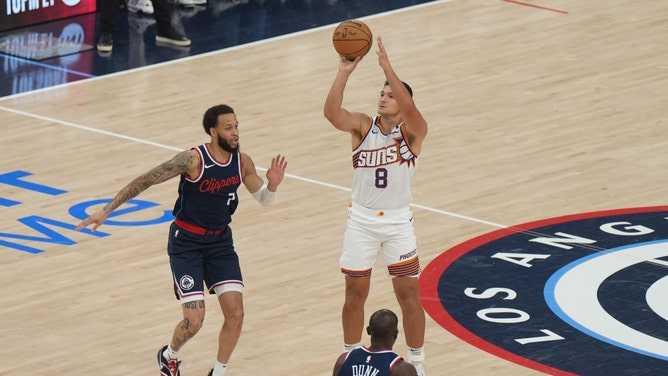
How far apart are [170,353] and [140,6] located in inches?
503

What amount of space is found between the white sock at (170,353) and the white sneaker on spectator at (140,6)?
12.7m

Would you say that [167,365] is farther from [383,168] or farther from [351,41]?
[351,41]

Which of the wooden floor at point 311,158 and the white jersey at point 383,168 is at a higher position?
the white jersey at point 383,168

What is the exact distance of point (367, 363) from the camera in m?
8.15

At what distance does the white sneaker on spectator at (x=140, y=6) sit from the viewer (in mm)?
22797

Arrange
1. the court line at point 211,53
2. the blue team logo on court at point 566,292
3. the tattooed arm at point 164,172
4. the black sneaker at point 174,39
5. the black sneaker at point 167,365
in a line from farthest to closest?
the black sneaker at point 174,39, the court line at point 211,53, the blue team logo on court at point 566,292, the black sneaker at point 167,365, the tattooed arm at point 164,172

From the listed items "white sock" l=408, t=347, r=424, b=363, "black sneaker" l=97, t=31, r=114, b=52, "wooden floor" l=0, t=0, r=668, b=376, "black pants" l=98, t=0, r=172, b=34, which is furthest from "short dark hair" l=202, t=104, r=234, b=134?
"black sneaker" l=97, t=31, r=114, b=52

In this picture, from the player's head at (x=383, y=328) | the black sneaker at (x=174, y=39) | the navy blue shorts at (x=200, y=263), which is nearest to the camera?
the player's head at (x=383, y=328)

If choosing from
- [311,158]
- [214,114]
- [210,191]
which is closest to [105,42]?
[311,158]

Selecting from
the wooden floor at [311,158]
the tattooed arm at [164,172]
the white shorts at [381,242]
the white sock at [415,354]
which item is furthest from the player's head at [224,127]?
the white sock at [415,354]

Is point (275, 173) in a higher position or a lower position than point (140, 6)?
higher

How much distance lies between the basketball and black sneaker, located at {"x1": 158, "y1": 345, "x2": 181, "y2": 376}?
2452 mm

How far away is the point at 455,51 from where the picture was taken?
2062cm

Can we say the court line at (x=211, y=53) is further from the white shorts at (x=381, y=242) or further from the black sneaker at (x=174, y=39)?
the white shorts at (x=381, y=242)
